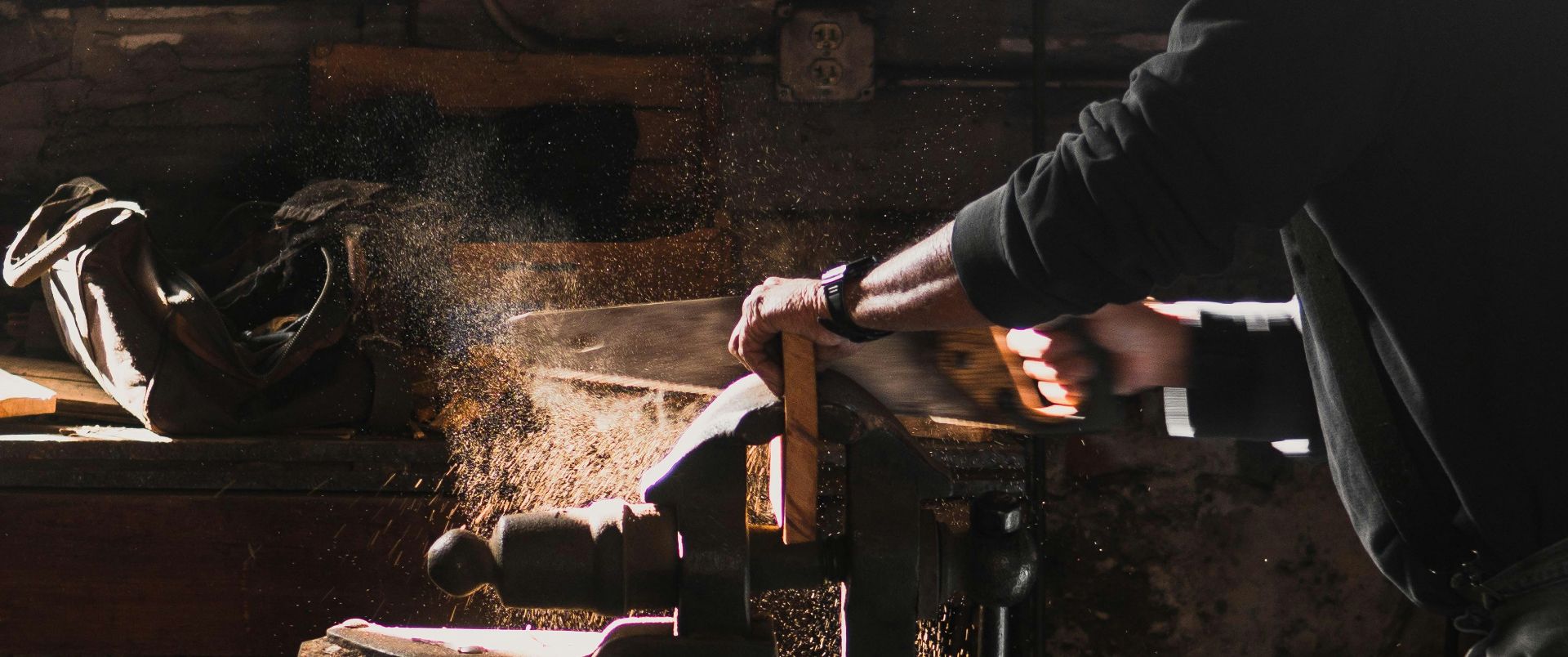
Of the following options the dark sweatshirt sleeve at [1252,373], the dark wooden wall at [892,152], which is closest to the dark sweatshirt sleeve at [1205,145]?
the dark sweatshirt sleeve at [1252,373]

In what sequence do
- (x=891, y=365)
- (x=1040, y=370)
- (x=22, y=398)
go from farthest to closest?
(x=22, y=398)
(x=1040, y=370)
(x=891, y=365)

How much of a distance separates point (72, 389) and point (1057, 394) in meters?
2.69

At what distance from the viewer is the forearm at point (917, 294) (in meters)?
1.25

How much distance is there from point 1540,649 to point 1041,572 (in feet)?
6.93

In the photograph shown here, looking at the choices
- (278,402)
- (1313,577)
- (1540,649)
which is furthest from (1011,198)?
(1313,577)

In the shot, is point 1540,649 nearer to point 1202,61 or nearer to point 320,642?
point 1202,61

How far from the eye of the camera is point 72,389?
113 inches

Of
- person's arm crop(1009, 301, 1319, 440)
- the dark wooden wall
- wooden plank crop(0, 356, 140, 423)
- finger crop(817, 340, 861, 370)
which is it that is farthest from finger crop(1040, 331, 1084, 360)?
wooden plank crop(0, 356, 140, 423)

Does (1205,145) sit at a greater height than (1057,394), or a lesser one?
greater

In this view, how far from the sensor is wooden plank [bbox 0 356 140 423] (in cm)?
282

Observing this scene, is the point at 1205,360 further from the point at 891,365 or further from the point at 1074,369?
the point at 891,365

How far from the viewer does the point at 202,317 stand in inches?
104

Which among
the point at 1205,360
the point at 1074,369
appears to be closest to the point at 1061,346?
the point at 1074,369

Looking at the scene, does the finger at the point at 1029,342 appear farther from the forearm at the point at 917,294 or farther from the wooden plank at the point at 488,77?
the wooden plank at the point at 488,77
